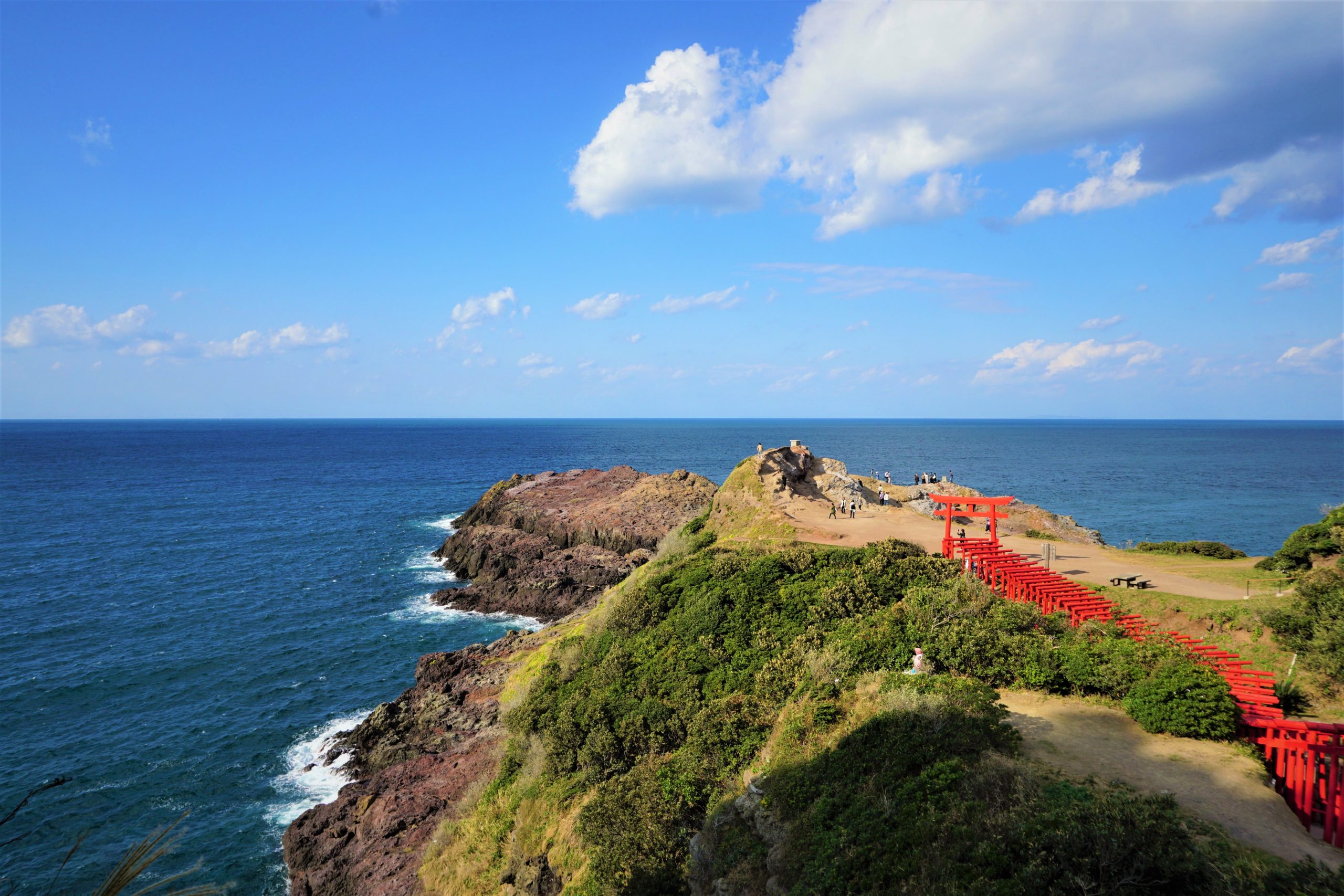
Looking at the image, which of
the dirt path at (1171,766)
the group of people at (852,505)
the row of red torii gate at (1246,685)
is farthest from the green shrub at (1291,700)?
the group of people at (852,505)

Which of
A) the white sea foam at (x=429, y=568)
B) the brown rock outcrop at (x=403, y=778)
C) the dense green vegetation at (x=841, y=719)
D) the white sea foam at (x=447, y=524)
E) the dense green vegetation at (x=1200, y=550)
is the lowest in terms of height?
the brown rock outcrop at (x=403, y=778)

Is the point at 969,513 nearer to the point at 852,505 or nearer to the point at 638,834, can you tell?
the point at 852,505

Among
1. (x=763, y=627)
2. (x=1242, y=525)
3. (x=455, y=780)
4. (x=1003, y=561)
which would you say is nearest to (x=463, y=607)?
(x=455, y=780)

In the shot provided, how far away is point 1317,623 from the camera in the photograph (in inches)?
612

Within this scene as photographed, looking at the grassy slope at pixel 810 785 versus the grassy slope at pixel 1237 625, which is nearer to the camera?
the grassy slope at pixel 810 785

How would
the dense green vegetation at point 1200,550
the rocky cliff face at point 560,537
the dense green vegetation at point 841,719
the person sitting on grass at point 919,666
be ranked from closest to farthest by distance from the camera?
the dense green vegetation at point 841,719, the person sitting on grass at point 919,666, the dense green vegetation at point 1200,550, the rocky cliff face at point 560,537

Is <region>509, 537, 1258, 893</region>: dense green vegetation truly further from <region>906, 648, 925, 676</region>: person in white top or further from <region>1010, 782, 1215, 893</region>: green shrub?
<region>906, 648, 925, 676</region>: person in white top

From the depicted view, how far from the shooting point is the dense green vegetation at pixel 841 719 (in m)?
9.65

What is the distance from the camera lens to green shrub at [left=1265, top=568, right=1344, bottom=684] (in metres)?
14.7

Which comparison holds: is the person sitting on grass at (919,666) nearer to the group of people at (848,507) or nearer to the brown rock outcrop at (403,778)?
the brown rock outcrop at (403,778)

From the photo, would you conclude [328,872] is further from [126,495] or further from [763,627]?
[126,495]

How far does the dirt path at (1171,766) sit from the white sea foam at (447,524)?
62.3m

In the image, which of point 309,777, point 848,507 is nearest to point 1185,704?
point 848,507

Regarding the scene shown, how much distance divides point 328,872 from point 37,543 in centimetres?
5984
